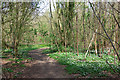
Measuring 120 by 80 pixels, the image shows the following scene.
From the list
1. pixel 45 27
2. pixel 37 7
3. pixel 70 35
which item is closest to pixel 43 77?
pixel 37 7

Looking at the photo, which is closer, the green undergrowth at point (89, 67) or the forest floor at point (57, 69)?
the forest floor at point (57, 69)

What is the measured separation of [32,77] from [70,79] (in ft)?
5.69

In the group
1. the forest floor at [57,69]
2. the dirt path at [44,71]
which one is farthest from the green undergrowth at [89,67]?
the dirt path at [44,71]

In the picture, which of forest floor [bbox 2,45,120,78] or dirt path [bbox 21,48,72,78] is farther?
dirt path [bbox 21,48,72,78]

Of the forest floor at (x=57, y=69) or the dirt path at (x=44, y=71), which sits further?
the dirt path at (x=44, y=71)

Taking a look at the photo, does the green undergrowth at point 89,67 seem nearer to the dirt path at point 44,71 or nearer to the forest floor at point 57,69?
the forest floor at point 57,69

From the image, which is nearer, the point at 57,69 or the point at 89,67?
the point at 89,67

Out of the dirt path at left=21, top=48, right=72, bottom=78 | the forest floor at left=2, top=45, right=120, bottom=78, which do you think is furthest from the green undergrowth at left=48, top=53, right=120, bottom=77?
the dirt path at left=21, top=48, right=72, bottom=78

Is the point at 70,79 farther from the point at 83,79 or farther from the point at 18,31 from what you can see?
the point at 18,31

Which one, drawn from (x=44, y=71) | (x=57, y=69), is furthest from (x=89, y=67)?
(x=44, y=71)

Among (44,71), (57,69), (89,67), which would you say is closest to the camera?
(44,71)

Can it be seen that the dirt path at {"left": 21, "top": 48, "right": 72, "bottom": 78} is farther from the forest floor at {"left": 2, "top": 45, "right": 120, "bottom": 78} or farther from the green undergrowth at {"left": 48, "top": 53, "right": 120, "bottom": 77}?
the green undergrowth at {"left": 48, "top": 53, "right": 120, "bottom": 77}

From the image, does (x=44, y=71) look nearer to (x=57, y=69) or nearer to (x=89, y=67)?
(x=57, y=69)

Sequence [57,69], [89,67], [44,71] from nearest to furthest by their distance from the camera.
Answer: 1. [44,71]
2. [89,67]
3. [57,69]
